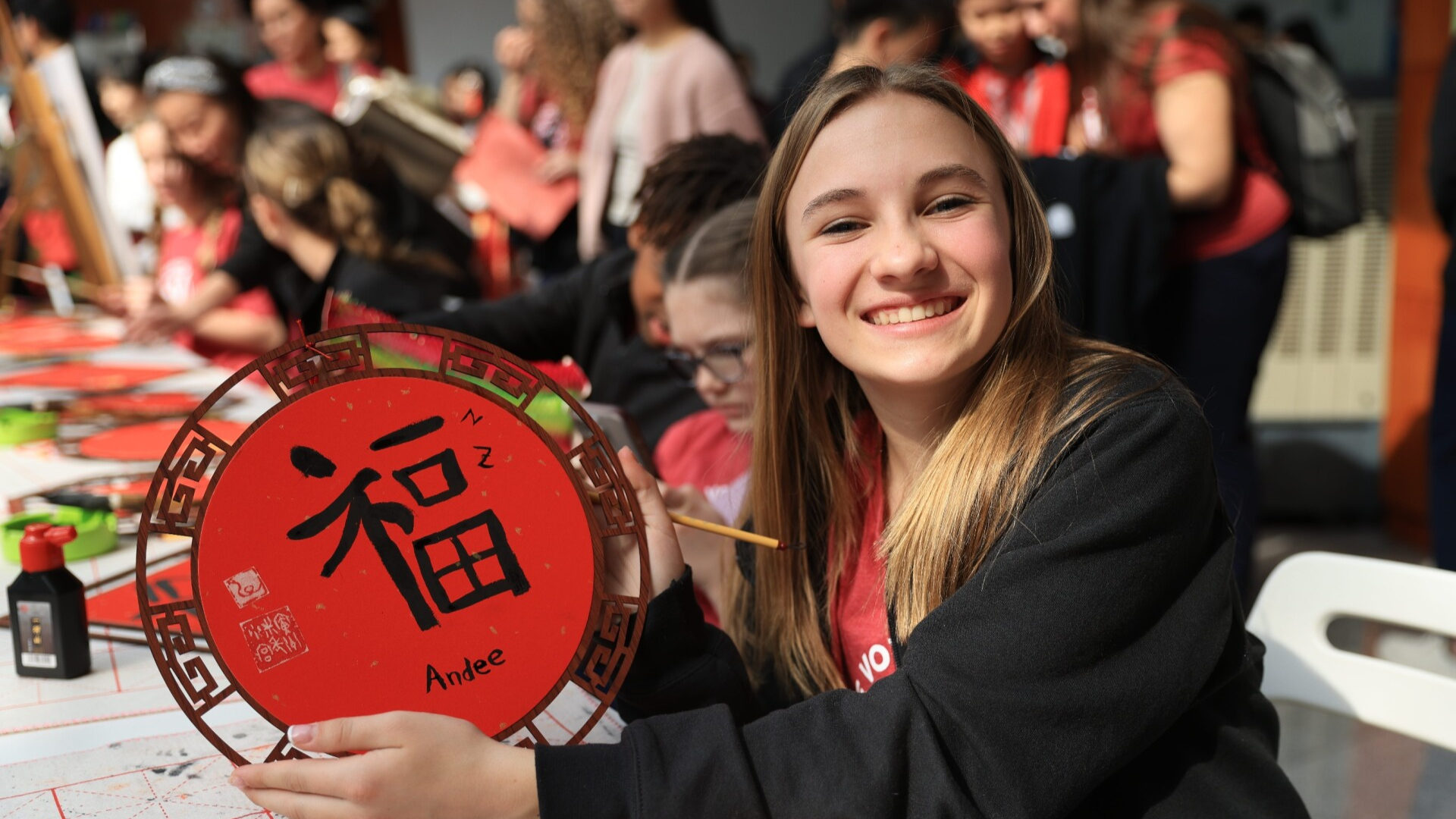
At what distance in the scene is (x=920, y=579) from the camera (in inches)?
34.1

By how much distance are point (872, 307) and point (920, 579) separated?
215 mm

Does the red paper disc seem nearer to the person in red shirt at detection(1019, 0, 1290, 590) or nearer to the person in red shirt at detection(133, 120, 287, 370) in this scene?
the person in red shirt at detection(1019, 0, 1290, 590)

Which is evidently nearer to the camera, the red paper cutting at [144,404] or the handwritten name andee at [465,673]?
the handwritten name andee at [465,673]

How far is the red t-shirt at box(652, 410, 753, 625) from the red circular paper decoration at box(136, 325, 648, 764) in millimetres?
494

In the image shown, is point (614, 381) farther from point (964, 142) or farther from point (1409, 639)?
point (1409, 639)

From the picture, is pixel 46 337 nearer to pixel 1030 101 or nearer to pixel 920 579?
pixel 1030 101

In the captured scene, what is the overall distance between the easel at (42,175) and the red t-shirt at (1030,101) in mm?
2501

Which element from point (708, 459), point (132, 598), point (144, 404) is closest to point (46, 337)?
point (144, 404)

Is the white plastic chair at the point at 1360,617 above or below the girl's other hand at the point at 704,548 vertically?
below

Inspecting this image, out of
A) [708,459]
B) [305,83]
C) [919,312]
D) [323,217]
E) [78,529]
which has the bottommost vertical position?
[708,459]

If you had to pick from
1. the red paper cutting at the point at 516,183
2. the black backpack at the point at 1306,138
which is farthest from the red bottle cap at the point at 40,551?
the red paper cutting at the point at 516,183

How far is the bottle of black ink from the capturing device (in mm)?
975

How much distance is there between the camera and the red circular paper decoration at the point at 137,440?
1698mm

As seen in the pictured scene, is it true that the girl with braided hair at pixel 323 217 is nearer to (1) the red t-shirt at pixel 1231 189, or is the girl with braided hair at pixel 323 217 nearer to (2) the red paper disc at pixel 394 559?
(1) the red t-shirt at pixel 1231 189
